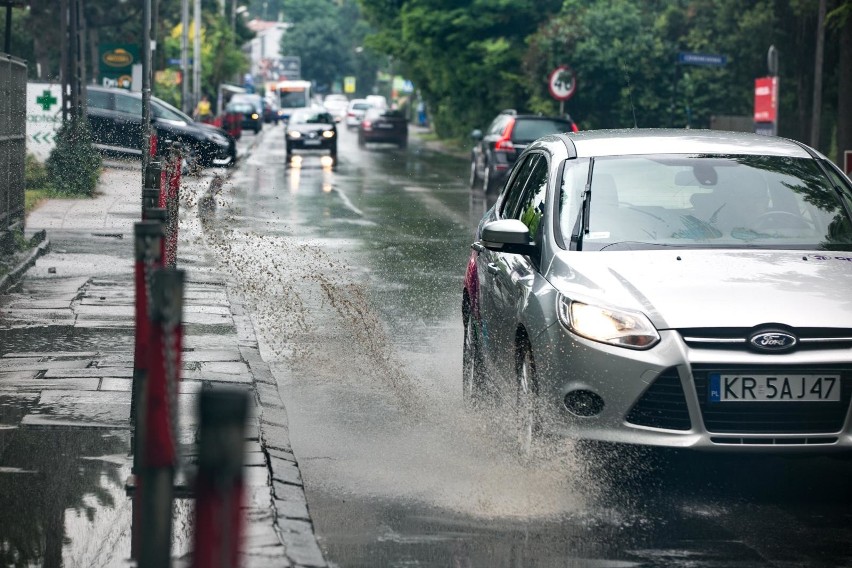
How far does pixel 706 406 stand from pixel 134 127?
26875mm

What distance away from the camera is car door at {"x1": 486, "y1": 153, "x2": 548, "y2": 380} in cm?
715

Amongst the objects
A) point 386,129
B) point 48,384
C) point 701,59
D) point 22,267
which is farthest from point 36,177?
point 386,129

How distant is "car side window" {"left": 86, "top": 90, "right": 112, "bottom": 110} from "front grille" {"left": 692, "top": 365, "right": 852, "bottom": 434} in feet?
88.9

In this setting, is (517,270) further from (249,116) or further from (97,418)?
(249,116)

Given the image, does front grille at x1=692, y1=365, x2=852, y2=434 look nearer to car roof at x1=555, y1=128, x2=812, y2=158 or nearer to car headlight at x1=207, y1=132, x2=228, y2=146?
car roof at x1=555, y1=128, x2=812, y2=158

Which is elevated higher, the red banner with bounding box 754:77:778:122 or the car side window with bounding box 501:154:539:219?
the red banner with bounding box 754:77:778:122

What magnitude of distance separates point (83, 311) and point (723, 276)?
6217 millimetres

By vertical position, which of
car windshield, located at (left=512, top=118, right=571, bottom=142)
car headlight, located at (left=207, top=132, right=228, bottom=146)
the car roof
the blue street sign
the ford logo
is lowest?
the ford logo

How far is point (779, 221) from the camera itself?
7.47 metres

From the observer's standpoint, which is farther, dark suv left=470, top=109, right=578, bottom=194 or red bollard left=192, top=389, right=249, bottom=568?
dark suv left=470, top=109, right=578, bottom=194

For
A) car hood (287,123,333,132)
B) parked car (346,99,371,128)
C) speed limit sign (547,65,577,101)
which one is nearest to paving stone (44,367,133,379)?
speed limit sign (547,65,577,101)

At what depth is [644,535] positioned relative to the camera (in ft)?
19.2

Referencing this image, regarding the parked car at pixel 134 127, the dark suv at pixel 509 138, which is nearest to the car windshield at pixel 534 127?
the dark suv at pixel 509 138

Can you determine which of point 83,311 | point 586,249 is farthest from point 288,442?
point 83,311
